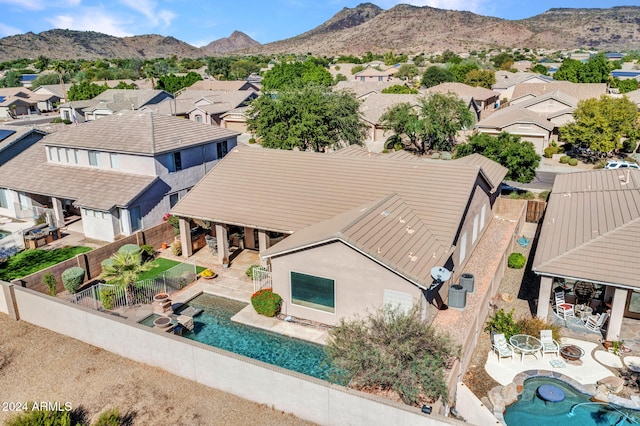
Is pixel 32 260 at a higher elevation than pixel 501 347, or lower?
lower

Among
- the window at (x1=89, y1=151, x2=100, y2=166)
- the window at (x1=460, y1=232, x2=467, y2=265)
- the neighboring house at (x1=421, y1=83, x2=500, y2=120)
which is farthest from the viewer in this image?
the neighboring house at (x1=421, y1=83, x2=500, y2=120)

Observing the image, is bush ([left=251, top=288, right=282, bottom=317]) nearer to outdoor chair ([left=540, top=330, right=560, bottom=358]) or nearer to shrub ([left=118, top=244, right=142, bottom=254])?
shrub ([left=118, top=244, right=142, bottom=254])

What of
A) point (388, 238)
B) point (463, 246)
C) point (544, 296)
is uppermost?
point (388, 238)

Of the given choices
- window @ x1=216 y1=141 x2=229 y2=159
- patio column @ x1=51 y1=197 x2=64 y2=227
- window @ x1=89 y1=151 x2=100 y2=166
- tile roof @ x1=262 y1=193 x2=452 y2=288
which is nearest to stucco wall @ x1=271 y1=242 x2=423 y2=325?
tile roof @ x1=262 y1=193 x2=452 y2=288

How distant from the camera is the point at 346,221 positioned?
→ 21328mm

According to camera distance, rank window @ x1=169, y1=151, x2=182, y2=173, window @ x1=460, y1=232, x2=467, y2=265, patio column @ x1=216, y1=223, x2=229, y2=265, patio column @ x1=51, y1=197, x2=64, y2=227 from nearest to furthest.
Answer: window @ x1=460, y1=232, x2=467, y2=265 → patio column @ x1=216, y1=223, x2=229, y2=265 → window @ x1=169, y1=151, x2=182, y2=173 → patio column @ x1=51, y1=197, x2=64, y2=227

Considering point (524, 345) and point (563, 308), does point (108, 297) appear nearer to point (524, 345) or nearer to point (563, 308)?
point (524, 345)

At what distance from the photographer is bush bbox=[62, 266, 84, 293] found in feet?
77.8

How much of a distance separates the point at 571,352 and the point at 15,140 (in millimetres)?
39072

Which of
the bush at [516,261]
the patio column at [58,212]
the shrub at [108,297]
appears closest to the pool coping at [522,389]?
the bush at [516,261]

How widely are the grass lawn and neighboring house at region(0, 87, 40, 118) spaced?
65.0 metres

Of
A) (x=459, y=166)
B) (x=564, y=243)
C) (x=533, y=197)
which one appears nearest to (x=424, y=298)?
(x=564, y=243)

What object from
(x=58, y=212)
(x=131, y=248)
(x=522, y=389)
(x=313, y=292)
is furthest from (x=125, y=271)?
(x=522, y=389)

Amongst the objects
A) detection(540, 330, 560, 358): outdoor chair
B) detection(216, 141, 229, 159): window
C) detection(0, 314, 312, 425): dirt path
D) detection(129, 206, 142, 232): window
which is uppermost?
detection(216, 141, 229, 159): window
